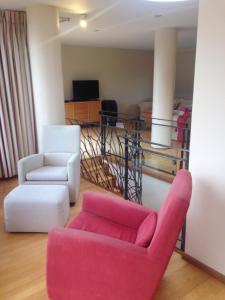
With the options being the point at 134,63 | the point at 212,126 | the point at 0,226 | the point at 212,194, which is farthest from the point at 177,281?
the point at 134,63

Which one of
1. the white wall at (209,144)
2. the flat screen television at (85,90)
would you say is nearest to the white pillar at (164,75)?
the flat screen television at (85,90)

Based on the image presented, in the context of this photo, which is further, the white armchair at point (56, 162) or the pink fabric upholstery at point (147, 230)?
the white armchair at point (56, 162)

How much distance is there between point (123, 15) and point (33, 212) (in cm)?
319

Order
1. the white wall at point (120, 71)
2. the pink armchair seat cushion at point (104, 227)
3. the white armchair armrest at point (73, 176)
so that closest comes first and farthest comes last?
the pink armchair seat cushion at point (104, 227) < the white armchair armrest at point (73, 176) < the white wall at point (120, 71)

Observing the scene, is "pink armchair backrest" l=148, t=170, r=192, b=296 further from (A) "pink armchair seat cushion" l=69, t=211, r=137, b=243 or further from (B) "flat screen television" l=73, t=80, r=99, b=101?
(B) "flat screen television" l=73, t=80, r=99, b=101

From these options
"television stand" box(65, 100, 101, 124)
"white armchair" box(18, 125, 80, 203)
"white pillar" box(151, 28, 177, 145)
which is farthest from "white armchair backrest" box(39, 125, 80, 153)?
"television stand" box(65, 100, 101, 124)

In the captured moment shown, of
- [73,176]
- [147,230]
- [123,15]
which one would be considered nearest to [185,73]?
[123,15]

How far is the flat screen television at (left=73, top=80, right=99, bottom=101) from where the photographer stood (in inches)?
307

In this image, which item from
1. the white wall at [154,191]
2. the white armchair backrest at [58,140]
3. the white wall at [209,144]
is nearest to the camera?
the white wall at [209,144]

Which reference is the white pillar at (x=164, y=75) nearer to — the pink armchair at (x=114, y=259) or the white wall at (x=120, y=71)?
the white wall at (x=120, y=71)

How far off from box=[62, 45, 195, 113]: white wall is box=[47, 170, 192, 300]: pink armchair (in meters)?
6.70

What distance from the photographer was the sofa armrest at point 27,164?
2.99m

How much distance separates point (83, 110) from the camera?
7.79 m

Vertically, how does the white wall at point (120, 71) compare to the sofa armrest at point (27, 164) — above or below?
above
